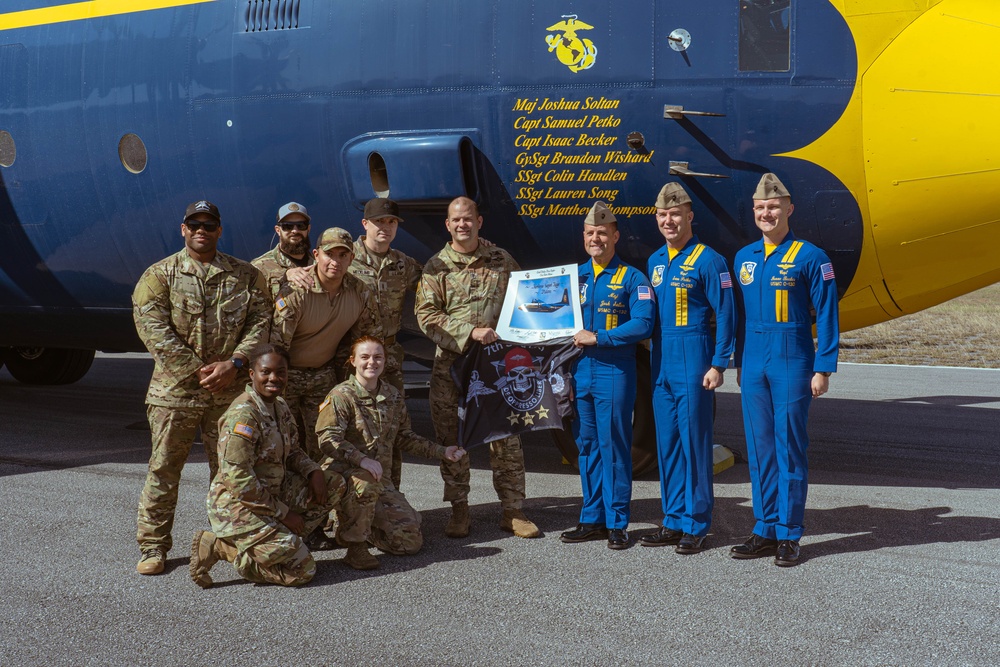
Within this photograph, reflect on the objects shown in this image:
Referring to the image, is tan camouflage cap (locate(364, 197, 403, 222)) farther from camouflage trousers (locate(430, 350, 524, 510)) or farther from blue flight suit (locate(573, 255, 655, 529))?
blue flight suit (locate(573, 255, 655, 529))

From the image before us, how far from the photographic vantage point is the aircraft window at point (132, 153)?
7785 mm

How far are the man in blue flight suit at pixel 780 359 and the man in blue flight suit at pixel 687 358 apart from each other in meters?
0.18

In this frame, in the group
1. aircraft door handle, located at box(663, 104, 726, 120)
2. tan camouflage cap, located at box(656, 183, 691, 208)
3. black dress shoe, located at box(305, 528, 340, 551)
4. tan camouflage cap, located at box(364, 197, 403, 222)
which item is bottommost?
black dress shoe, located at box(305, 528, 340, 551)

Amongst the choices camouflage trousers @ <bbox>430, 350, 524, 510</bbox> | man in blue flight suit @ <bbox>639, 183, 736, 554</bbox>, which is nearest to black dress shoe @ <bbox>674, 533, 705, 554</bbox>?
man in blue flight suit @ <bbox>639, 183, 736, 554</bbox>

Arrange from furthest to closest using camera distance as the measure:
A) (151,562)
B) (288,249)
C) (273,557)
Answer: (288,249), (151,562), (273,557)

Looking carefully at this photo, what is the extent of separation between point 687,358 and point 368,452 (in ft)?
6.34

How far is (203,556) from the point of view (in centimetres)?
526

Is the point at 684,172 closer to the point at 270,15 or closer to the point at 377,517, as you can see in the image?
the point at 377,517

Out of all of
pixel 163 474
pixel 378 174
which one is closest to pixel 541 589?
pixel 163 474

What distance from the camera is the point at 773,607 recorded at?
4895 mm

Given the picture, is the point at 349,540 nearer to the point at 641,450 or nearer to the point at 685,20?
the point at 641,450

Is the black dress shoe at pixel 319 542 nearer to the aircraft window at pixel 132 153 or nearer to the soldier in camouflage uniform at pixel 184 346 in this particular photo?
the soldier in camouflage uniform at pixel 184 346

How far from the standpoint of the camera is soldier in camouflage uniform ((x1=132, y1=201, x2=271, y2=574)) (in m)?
5.65

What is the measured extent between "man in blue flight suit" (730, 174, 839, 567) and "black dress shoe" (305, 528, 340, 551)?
2.37m
